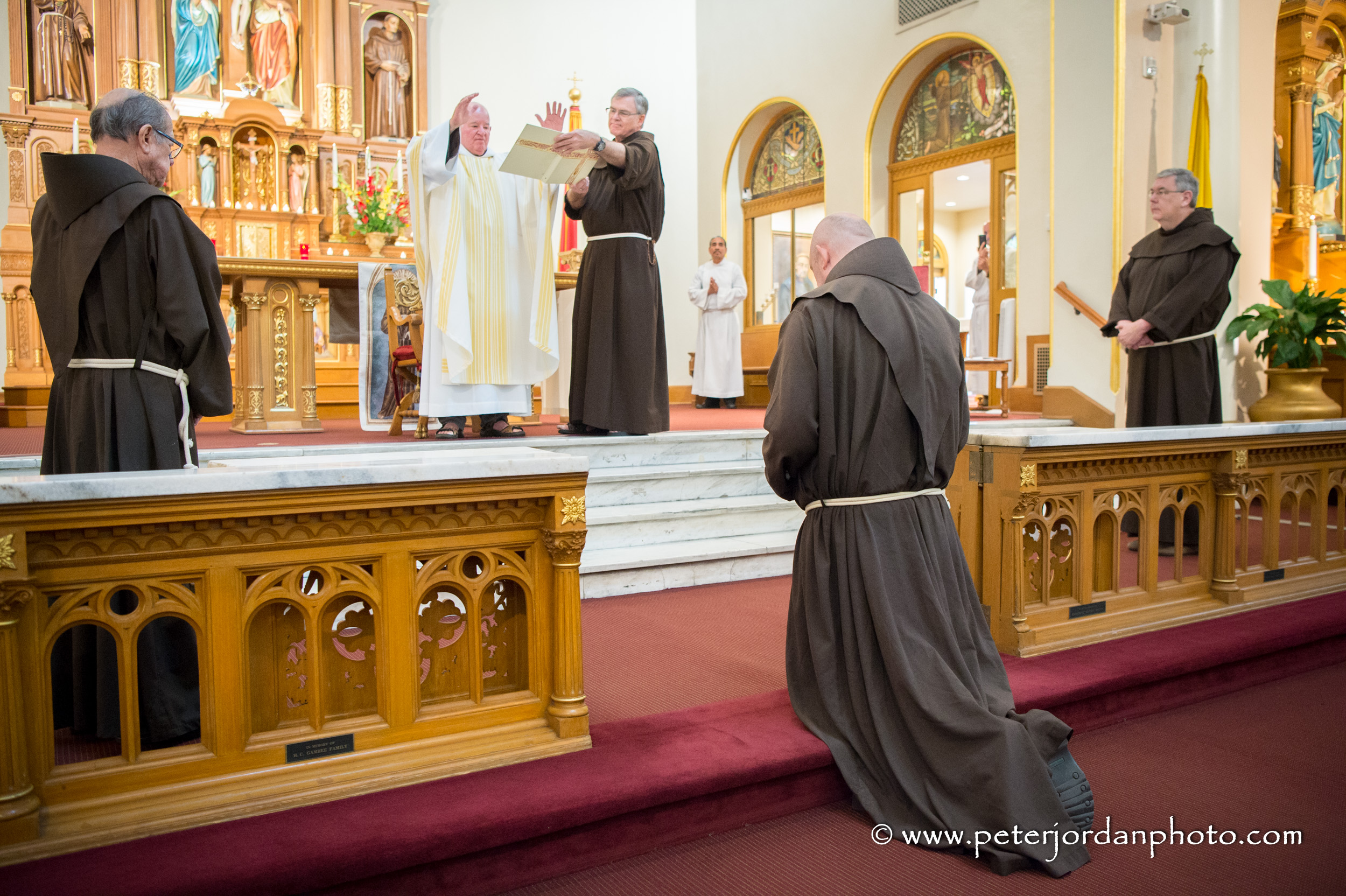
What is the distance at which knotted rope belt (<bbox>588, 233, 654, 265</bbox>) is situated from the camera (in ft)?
17.6

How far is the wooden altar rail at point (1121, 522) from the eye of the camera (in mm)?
3340

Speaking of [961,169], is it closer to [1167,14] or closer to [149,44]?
[1167,14]

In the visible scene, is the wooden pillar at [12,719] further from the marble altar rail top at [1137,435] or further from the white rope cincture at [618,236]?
the white rope cincture at [618,236]

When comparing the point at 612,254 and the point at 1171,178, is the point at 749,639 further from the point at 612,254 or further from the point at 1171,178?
the point at 1171,178

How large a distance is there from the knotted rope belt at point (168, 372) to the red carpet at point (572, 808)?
91 centimetres

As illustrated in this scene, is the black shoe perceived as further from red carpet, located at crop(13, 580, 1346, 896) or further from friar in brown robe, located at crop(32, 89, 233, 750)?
friar in brown robe, located at crop(32, 89, 233, 750)

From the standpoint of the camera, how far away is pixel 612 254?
536 cm

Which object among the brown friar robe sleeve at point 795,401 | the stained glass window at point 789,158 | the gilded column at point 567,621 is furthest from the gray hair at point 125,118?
the stained glass window at point 789,158

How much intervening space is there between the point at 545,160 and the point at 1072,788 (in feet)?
11.8

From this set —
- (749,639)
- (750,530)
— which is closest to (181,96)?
(750,530)

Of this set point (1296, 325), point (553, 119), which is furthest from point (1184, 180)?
point (553, 119)

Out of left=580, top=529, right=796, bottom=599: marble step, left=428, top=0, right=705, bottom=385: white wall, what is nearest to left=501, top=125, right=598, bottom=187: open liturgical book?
left=580, top=529, right=796, bottom=599: marble step

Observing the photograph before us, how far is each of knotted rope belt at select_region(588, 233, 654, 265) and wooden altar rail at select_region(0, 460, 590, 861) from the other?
3.17 meters

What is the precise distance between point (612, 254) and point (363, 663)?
3446 mm
